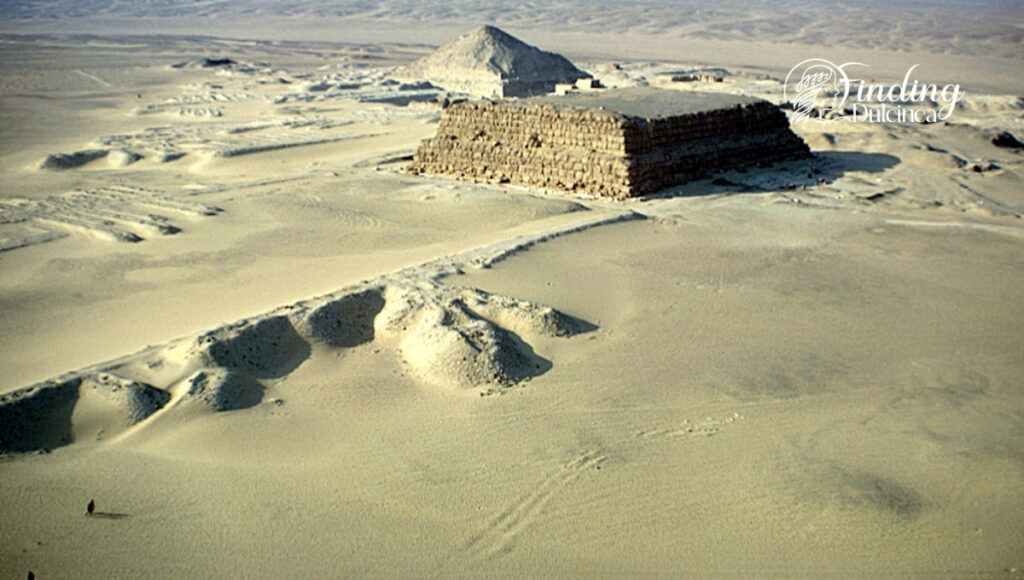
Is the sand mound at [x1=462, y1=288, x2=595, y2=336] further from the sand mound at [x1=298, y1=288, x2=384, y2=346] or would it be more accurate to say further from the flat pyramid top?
the flat pyramid top

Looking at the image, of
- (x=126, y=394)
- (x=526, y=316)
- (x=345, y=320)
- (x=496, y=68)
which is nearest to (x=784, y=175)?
(x=526, y=316)

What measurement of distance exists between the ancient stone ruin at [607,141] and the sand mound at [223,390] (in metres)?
7.30

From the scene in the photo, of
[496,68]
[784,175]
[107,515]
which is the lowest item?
[107,515]

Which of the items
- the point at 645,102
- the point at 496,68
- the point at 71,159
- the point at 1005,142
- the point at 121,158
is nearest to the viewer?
the point at 645,102

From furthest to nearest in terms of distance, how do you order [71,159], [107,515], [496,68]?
[496,68], [71,159], [107,515]

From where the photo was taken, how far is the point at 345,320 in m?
6.55

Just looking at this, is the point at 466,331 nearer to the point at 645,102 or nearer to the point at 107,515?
the point at 107,515

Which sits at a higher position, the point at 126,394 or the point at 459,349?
the point at 459,349

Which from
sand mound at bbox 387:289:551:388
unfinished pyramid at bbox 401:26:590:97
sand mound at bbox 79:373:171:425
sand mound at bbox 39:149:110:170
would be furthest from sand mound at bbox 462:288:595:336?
unfinished pyramid at bbox 401:26:590:97

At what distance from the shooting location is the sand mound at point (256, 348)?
578 cm

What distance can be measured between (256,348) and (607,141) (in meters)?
7.24

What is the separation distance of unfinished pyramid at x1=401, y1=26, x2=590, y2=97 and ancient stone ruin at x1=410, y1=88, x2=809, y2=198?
11.8 meters

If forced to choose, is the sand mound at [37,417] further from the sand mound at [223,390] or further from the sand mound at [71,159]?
the sand mound at [71,159]

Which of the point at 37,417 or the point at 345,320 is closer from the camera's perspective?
the point at 37,417
